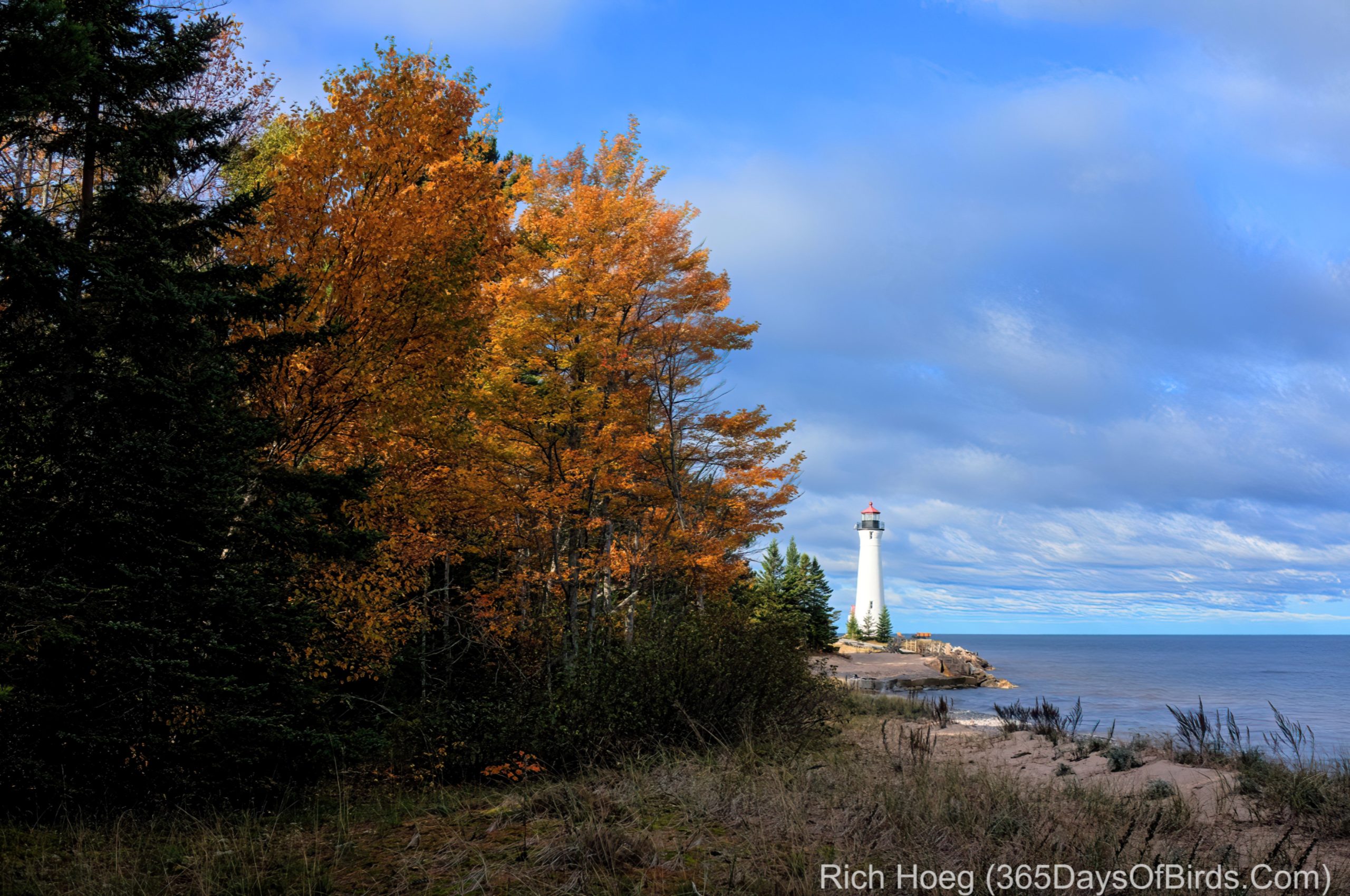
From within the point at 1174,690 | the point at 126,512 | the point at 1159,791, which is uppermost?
the point at 126,512

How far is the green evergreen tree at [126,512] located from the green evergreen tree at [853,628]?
159 ft

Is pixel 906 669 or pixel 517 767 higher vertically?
pixel 517 767

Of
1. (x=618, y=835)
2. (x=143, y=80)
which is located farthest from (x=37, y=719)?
(x=143, y=80)

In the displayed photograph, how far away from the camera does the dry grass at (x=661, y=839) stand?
15.3 feet

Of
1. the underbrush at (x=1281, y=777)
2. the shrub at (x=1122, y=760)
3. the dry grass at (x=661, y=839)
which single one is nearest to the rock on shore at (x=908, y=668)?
the shrub at (x=1122, y=760)

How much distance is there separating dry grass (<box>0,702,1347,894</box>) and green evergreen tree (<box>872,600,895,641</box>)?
156 ft

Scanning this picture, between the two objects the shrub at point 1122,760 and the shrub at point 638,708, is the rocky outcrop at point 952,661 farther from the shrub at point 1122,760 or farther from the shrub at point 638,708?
the shrub at point 638,708

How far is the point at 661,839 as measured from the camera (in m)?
5.29

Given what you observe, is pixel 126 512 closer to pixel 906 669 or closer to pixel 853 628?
pixel 906 669

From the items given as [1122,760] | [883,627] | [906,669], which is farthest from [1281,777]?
[883,627]

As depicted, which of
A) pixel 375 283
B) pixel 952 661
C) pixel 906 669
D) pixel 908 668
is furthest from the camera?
pixel 952 661

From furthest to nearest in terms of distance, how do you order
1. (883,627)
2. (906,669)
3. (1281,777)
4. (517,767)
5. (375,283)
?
(883,627) < (906,669) < (375,283) < (517,767) < (1281,777)

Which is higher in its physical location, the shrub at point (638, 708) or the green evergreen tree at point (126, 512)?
the green evergreen tree at point (126, 512)

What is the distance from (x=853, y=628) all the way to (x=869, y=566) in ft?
14.8
